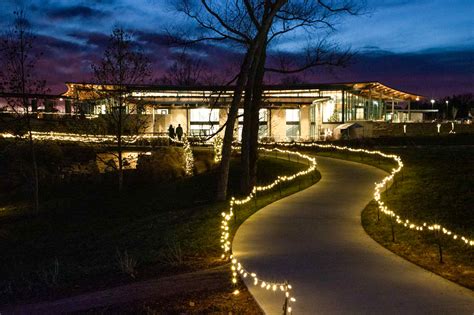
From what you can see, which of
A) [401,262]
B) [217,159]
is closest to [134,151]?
[217,159]

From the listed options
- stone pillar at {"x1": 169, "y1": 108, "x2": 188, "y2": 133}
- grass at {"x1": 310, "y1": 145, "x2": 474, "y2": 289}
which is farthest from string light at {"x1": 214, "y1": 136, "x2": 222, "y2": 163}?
stone pillar at {"x1": 169, "y1": 108, "x2": 188, "y2": 133}

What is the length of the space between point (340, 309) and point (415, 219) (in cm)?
642

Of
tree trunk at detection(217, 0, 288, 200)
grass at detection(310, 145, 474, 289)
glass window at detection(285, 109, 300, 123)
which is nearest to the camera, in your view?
grass at detection(310, 145, 474, 289)

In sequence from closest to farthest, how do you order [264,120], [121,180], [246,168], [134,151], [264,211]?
1. [264,211]
2. [246,168]
3. [121,180]
4. [134,151]
5. [264,120]

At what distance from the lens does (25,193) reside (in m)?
25.5

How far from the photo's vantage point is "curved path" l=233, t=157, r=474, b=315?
633cm

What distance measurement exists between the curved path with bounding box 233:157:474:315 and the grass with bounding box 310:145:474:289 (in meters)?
0.39

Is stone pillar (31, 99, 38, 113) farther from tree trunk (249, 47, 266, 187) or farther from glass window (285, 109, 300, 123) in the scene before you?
glass window (285, 109, 300, 123)

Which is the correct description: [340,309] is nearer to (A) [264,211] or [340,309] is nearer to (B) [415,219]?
(B) [415,219]

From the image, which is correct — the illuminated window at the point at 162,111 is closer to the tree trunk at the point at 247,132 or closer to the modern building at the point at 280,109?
the modern building at the point at 280,109

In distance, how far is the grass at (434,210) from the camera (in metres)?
8.51

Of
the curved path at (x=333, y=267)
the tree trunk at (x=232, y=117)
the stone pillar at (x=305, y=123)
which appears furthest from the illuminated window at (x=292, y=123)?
the curved path at (x=333, y=267)

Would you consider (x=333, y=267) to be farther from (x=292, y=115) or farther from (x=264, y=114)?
(x=292, y=115)

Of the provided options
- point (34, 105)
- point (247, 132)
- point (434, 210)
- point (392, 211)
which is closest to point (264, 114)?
point (34, 105)
